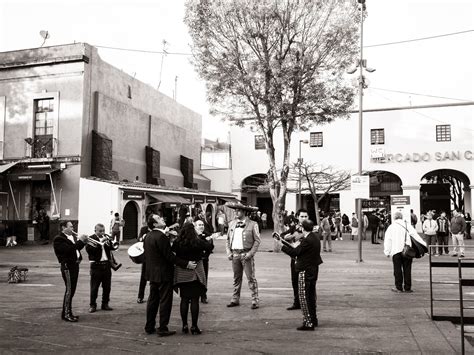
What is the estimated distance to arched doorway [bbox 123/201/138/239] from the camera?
25797 mm

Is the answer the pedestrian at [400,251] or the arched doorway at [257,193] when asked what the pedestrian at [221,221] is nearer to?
the arched doorway at [257,193]

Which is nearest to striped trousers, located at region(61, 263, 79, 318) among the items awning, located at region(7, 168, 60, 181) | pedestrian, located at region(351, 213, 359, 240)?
awning, located at region(7, 168, 60, 181)

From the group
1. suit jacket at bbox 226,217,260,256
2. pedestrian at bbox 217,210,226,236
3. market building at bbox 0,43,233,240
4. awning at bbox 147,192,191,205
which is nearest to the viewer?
suit jacket at bbox 226,217,260,256

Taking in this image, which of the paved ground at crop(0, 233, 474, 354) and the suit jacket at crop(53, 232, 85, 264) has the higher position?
the suit jacket at crop(53, 232, 85, 264)

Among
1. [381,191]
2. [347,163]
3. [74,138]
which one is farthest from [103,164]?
[381,191]

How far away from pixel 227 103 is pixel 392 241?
12.1 metres

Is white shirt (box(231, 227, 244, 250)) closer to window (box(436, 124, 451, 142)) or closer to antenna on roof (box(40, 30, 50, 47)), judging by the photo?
antenna on roof (box(40, 30, 50, 47))

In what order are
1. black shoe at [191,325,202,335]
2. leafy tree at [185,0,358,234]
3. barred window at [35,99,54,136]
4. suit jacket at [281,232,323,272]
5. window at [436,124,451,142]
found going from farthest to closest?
window at [436,124,451,142] → barred window at [35,99,54,136] → leafy tree at [185,0,358,234] → suit jacket at [281,232,323,272] → black shoe at [191,325,202,335]

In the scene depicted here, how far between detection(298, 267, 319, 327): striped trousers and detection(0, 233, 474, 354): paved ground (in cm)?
20

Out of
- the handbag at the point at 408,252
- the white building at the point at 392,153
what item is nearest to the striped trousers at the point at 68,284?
the handbag at the point at 408,252

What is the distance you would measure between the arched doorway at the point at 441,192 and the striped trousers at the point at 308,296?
1272 inches

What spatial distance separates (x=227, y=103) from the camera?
21.0 meters

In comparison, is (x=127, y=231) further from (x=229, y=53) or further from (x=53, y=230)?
(x=229, y=53)

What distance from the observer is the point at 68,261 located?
7.96 meters
